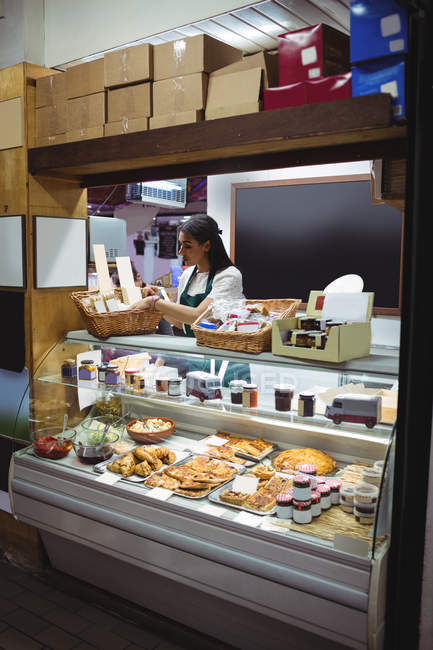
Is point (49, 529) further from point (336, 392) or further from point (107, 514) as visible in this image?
point (336, 392)

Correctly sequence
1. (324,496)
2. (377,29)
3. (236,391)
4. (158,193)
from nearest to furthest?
(377,29), (324,496), (236,391), (158,193)

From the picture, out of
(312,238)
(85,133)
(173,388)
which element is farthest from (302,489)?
(312,238)

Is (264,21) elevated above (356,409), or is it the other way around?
(264,21)

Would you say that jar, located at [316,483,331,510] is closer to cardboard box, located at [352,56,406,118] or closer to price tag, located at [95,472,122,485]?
price tag, located at [95,472,122,485]

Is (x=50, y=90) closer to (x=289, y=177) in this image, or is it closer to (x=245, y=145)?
(x=245, y=145)

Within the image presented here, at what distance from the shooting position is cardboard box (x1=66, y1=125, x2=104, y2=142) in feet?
8.96

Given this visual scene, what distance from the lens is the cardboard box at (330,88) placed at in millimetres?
2014

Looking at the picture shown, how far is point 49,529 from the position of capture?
9.11 feet

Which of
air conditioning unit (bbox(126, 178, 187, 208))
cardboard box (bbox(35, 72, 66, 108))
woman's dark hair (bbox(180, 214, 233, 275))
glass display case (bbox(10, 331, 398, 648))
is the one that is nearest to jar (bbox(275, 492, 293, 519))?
glass display case (bbox(10, 331, 398, 648))

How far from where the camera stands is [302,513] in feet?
6.99

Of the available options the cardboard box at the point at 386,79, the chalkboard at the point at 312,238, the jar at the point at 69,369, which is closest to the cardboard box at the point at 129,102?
the cardboard box at the point at 386,79

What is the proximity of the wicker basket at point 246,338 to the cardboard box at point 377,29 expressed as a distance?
1.09 m

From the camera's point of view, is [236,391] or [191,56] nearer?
[191,56]

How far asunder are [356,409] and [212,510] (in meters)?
0.72
